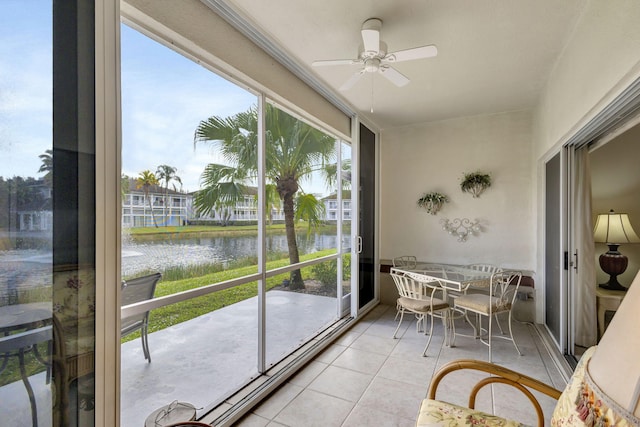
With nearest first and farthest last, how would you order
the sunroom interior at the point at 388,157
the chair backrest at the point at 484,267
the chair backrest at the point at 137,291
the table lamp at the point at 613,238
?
the sunroom interior at the point at 388,157 → the chair backrest at the point at 137,291 → the table lamp at the point at 613,238 → the chair backrest at the point at 484,267

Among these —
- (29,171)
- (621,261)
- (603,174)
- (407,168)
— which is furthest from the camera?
(407,168)

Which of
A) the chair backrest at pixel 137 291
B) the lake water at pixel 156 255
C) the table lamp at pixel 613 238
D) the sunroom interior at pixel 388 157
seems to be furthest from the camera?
the table lamp at pixel 613 238

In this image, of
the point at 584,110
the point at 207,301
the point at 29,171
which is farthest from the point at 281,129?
the point at 584,110

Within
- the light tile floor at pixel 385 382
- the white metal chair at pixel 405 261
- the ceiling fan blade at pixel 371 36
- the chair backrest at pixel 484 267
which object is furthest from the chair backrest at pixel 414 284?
the ceiling fan blade at pixel 371 36

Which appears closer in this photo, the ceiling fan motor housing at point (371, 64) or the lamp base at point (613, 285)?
the ceiling fan motor housing at point (371, 64)

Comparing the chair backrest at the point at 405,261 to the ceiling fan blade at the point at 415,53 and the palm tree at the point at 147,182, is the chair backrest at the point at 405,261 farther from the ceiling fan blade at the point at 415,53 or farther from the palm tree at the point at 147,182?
the palm tree at the point at 147,182

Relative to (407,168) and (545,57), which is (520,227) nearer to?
(407,168)

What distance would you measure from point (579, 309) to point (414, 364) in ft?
4.91

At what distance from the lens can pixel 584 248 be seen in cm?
256

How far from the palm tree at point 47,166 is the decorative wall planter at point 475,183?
13.7 ft

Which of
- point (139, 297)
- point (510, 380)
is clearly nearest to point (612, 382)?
point (510, 380)

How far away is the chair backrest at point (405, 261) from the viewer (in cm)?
425

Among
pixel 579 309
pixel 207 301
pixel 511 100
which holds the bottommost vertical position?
pixel 579 309

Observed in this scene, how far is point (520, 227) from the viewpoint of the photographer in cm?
384
